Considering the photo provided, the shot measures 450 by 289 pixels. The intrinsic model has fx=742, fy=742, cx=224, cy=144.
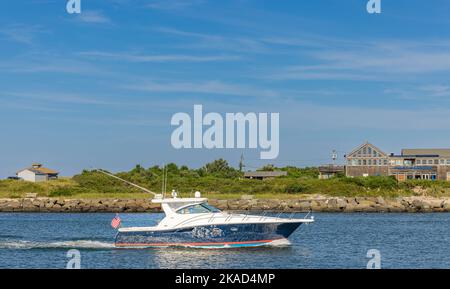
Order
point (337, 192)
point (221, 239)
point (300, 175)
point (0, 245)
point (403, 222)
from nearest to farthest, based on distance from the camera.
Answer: point (221, 239), point (0, 245), point (403, 222), point (337, 192), point (300, 175)

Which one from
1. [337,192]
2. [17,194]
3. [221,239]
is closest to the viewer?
[221,239]

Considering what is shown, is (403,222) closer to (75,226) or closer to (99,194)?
(75,226)

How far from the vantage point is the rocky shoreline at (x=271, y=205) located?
7106 centimetres

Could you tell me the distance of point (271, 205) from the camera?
71750 millimetres

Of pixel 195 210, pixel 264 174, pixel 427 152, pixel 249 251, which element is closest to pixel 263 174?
pixel 264 174

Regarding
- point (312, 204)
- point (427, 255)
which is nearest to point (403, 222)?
point (312, 204)

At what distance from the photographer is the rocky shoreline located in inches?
2798

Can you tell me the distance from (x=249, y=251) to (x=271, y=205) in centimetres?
3860

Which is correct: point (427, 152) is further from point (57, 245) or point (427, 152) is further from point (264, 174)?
point (57, 245)

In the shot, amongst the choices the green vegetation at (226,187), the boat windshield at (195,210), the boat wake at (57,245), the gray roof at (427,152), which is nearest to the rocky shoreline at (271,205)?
the green vegetation at (226,187)

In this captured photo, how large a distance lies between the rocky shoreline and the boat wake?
3178 centimetres

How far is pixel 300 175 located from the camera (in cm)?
10506

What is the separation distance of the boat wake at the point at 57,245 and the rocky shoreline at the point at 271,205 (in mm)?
31782
